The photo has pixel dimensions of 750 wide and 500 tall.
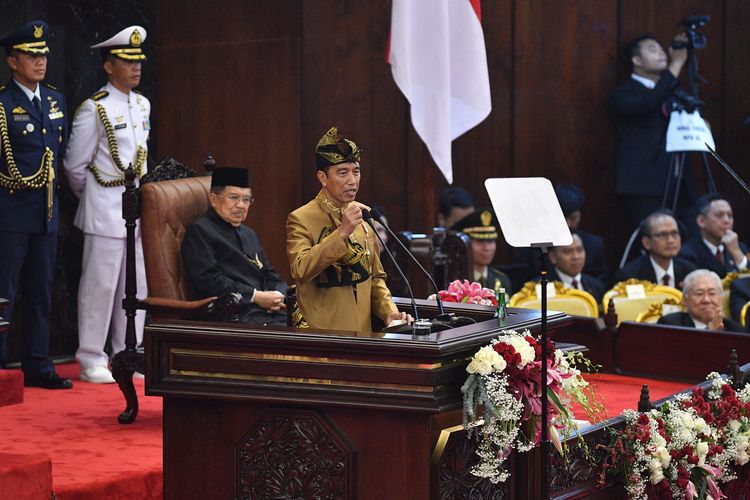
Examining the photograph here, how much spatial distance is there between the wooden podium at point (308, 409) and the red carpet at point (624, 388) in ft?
8.24

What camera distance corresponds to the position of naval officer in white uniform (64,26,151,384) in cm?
668

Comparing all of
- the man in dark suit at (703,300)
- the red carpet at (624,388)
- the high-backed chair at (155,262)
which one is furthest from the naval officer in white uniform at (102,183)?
the man in dark suit at (703,300)

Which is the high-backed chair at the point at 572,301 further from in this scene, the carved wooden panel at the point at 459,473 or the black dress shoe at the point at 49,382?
the carved wooden panel at the point at 459,473

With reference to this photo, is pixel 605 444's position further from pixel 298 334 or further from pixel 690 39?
pixel 690 39

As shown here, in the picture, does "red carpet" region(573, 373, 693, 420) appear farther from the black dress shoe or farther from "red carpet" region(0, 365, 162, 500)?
the black dress shoe

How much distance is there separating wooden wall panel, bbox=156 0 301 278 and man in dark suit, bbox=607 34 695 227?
2.59 metres

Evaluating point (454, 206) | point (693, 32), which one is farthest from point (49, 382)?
point (693, 32)

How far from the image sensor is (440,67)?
7.24 meters

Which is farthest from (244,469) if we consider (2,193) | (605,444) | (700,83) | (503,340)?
(700,83)

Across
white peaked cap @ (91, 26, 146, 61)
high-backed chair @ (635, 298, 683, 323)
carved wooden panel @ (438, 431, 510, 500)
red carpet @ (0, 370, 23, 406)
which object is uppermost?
white peaked cap @ (91, 26, 146, 61)

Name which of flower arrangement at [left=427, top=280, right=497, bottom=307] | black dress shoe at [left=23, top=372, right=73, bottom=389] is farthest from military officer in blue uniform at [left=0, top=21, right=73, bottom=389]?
flower arrangement at [left=427, top=280, right=497, bottom=307]

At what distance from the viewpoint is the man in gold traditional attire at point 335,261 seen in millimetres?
4672

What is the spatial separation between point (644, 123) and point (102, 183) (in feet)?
14.1

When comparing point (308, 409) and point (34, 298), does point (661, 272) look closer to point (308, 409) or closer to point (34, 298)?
point (34, 298)
